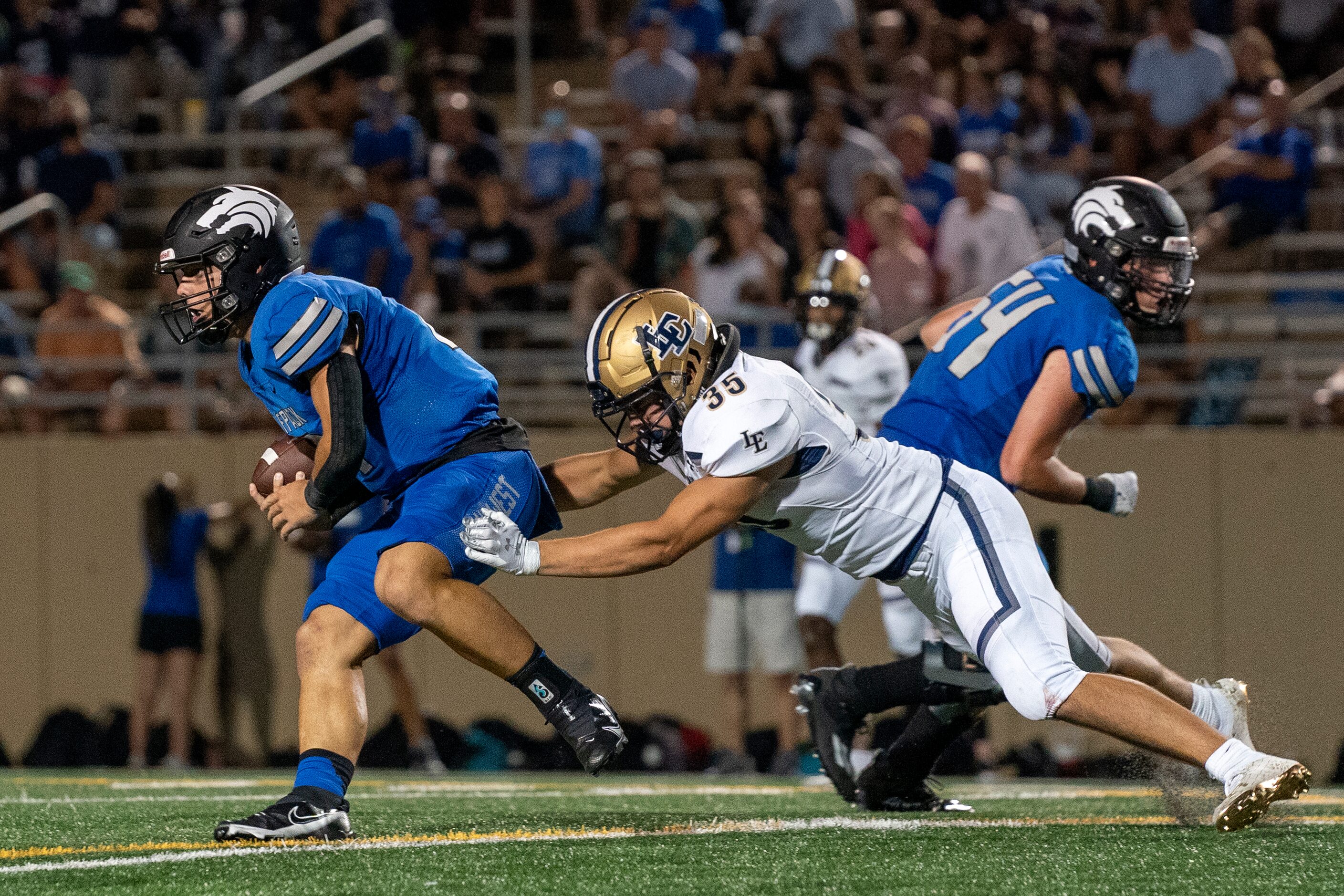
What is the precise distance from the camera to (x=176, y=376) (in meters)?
10.9

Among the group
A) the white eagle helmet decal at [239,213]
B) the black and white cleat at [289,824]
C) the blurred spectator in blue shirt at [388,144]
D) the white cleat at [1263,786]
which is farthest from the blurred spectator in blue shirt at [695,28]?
the white cleat at [1263,786]

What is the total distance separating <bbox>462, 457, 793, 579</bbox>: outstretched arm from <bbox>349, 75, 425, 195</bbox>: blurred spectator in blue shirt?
24.7ft

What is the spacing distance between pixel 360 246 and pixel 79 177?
2731mm

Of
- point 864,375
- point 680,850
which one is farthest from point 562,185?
point 680,850

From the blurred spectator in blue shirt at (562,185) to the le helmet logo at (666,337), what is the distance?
6.59 m

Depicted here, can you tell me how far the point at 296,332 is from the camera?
14.9 ft

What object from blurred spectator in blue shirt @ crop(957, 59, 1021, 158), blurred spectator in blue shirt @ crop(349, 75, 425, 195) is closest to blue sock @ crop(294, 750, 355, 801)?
blurred spectator in blue shirt @ crop(349, 75, 425, 195)

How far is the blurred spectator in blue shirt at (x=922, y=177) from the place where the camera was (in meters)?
10.5

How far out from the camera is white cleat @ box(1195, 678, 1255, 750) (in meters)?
5.06

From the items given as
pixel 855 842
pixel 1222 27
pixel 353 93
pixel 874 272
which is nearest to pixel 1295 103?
pixel 1222 27

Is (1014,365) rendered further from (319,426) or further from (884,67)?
(884,67)

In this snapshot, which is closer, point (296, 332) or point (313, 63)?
point (296, 332)

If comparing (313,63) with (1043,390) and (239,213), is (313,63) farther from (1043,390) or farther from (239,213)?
(1043,390)

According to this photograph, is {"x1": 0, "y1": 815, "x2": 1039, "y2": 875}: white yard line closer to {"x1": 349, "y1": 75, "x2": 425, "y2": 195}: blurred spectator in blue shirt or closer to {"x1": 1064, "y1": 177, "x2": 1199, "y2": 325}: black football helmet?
{"x1": 1064, "y1": 177, "x2": 1199, "y2": 325}: black football helmet
